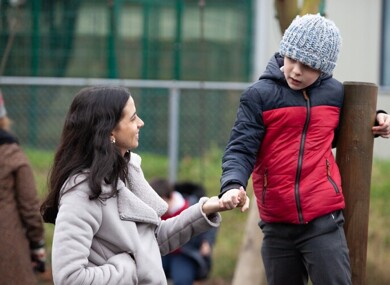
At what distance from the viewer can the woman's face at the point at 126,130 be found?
454cm

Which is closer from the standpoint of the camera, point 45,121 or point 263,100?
point 263,100

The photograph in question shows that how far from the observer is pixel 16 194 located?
7.36 meters

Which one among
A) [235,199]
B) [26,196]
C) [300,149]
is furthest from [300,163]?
[26,196]

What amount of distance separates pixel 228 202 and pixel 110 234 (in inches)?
19.6

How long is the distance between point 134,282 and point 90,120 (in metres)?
0.68

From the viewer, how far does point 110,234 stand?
443 centimetres

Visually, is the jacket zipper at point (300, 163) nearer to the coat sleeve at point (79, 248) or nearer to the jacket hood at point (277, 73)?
the jacket hood at point (277, 73)

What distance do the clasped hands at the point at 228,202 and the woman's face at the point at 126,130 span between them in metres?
0.41

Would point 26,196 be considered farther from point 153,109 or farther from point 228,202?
point 153,109

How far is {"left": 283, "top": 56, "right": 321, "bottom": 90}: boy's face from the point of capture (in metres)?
4.93

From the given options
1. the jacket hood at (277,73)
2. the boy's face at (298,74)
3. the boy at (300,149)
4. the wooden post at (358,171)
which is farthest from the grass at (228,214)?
the boy's face at (298,74)

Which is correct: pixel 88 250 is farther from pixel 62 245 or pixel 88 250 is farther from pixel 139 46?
pixel 139 46

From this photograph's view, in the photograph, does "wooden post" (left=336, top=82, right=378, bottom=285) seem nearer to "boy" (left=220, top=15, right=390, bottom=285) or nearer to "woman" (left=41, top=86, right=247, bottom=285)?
"boy" (left=220, top=15, right=390, bottom=285)

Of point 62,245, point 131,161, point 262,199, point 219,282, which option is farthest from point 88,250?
point 219,282
